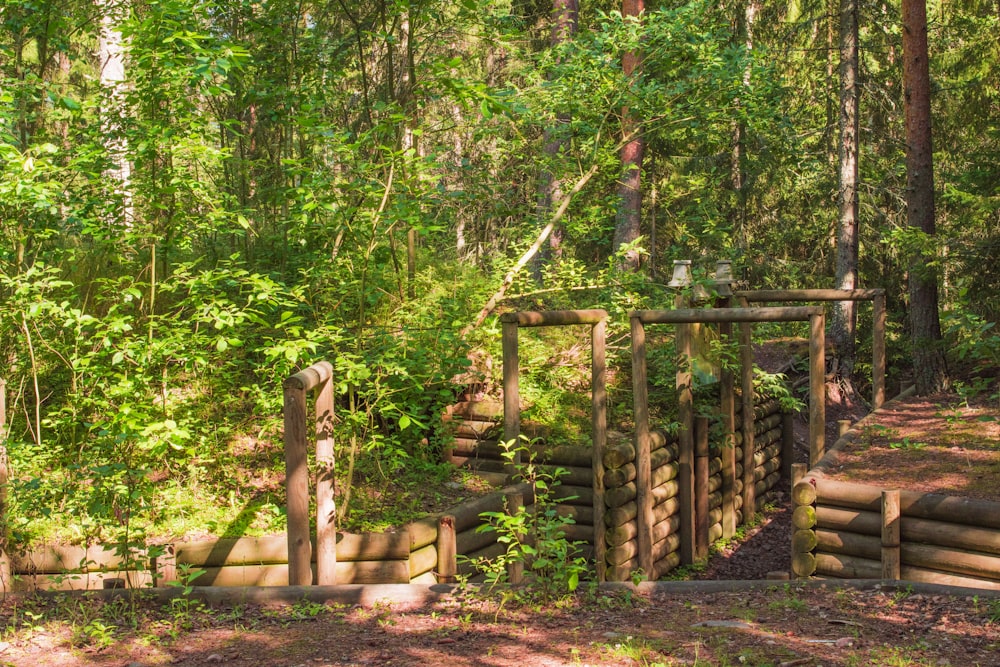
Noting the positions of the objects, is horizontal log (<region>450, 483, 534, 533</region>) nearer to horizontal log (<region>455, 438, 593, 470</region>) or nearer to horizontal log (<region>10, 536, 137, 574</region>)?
horizontal log (<region>455, 438, 593, 470</region>)

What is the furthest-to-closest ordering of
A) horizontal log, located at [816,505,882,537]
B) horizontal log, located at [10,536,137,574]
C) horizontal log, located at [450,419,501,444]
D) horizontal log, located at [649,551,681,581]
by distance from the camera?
horizontal log, located at [649,551,681,581], horizontal log, located at [450,419,501,444], horizontal log, located at [816,505,882,537], horizontal log, located at [10,536,137,574]

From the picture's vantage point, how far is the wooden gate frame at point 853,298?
41.0ft

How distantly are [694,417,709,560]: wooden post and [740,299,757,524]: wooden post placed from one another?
4.43ft

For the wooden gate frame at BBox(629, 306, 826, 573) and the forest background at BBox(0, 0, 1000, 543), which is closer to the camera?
the forest background at BBox(0, 0, 1000, 543)

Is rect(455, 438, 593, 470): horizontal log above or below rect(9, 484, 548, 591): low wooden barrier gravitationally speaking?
above

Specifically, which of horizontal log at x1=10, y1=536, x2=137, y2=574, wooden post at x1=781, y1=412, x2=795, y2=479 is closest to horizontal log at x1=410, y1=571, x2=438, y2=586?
horizontal log at x1=10, y1=536, x2=137, y2=574

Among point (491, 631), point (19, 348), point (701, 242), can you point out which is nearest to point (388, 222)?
point (19, 348)

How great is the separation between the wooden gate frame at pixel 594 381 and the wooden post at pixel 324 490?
2.40 meters

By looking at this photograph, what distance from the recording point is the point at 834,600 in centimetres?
563

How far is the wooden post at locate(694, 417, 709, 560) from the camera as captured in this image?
36.0ft

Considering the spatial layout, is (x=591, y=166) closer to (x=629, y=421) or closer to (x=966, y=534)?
(x=629, y=421)

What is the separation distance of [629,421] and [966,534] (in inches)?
187

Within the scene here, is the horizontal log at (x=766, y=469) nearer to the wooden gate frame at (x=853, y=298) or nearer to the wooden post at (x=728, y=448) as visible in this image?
the wooden post at (x=728, y=448)

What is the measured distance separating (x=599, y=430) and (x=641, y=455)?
30.5 inches
